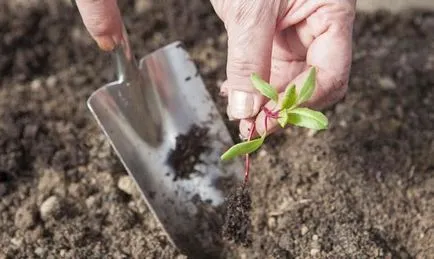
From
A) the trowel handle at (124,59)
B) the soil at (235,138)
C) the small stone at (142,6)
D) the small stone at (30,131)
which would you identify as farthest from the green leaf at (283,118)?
the small stone at (142,6)

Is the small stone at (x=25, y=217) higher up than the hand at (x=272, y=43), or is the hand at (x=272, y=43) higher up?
the hand at (x=272, y=43)

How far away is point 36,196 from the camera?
1728 mm

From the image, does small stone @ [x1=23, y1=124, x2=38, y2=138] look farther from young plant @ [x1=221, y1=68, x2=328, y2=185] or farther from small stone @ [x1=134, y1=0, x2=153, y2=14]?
young plant @ [x1=221, y1=68, x2=328, y2=185]

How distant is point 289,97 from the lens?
4.17 feet

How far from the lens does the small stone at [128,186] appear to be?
174 cm

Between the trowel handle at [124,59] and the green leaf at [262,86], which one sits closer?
the green leaf at [262,86]

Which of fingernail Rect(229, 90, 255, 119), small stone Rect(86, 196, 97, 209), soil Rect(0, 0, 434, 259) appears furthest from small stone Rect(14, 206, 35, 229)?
fingernail Rect(229, 90, 255, 119)

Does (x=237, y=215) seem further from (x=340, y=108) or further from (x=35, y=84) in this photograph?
(x=35, y=84)

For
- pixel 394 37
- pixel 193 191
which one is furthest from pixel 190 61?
pixel 394 37

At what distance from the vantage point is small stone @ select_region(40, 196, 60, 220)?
168 centimetres

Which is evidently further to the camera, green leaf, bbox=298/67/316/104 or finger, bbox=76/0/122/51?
finger, bbox=76/0/122/51

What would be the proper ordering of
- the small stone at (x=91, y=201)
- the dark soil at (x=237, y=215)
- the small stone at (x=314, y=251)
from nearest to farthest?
1. the dark soil at (x=237, y=215)
2. the small stone at (x=314, y=251)
3. the small stone at (x=91, y=201)

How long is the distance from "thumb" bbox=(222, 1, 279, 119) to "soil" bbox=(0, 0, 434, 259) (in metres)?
0.44

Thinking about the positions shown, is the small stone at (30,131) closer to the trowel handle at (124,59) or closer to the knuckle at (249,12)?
the trowel handle at (124,59)
